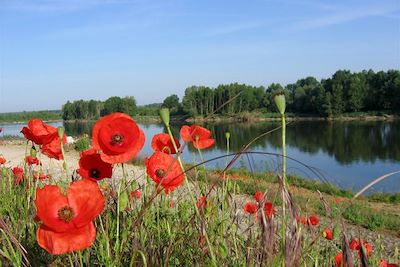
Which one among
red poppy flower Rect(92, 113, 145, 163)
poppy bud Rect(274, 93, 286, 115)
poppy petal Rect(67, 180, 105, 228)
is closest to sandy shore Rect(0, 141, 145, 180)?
→ red poppy flower Rect(92, 113, 145, 163)

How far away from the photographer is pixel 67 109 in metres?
118

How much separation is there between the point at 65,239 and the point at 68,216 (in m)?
0.07

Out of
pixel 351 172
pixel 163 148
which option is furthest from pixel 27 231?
pixel 351 172

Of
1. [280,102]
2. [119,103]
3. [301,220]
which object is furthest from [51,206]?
[119,103]

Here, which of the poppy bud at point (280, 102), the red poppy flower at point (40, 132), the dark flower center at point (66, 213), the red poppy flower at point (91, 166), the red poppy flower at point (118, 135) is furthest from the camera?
the red poppy flower at point (40, 132)

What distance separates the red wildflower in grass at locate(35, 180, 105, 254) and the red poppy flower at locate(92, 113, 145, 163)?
0.17 meters

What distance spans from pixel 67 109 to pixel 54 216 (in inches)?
4812

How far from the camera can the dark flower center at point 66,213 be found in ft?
3.27

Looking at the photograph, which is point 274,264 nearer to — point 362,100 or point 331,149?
point 331,149

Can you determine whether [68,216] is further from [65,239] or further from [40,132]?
[40,132]

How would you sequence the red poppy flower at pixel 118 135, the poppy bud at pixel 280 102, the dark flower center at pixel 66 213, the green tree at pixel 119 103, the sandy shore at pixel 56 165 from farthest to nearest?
the green tree at pixel 119 103 → the sandy shore at pixel 56 165 → the red poppy flower at pixel 118 135 → the dark flower center at pixel 66 213 → the poppy bud at pixel 280 102

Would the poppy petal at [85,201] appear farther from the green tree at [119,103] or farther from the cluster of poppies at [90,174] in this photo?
the green tree at [119,103]

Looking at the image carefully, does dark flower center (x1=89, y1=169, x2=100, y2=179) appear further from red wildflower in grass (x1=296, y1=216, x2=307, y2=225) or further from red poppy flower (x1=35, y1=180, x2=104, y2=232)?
red wildflower in grass (x1=296, y1=216, x2=307, y2=225)

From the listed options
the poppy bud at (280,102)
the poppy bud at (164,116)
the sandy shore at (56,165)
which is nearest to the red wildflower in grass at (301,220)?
the poppy bud at (280,102)
